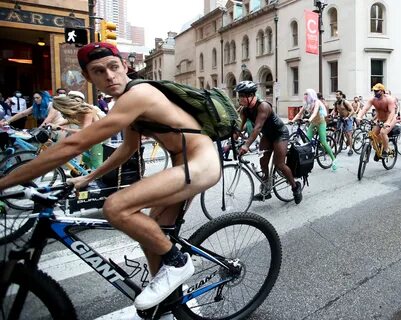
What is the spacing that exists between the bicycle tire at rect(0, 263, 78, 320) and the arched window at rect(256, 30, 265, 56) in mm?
39764

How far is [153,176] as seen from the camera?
2395 millimetres

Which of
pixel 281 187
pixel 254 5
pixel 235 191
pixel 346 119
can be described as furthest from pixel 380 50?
pixel 235 191

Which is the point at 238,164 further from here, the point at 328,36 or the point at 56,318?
the point at 328,36

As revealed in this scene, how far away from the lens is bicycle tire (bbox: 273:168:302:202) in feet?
21.0

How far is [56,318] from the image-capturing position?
2164 mm

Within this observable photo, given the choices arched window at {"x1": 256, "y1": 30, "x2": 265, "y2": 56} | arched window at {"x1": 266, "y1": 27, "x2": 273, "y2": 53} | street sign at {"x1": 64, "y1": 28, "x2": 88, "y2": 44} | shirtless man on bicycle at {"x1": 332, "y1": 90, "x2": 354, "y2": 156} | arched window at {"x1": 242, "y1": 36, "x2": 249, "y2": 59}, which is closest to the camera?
street sign at {"x1": 64, "y1": 28, "x2": 88, "y2": 44}

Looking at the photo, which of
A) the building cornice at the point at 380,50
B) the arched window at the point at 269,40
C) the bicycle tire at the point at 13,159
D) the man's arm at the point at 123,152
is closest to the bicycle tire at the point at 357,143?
the bicycle tire at the point at 13,159

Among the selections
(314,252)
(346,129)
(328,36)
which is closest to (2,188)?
(314,252)

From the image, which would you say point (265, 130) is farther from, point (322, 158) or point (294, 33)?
point (294, 33)

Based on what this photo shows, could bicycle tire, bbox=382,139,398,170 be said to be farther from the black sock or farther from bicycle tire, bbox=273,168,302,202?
the black sock

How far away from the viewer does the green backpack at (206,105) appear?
2.40 meters

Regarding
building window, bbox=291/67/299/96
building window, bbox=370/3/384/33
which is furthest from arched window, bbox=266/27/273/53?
building window, bbox=370/3/384/33

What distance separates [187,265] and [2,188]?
3.84 ft

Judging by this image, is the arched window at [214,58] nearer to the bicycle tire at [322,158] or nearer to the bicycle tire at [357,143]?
the bicycle tire at [357,143]
